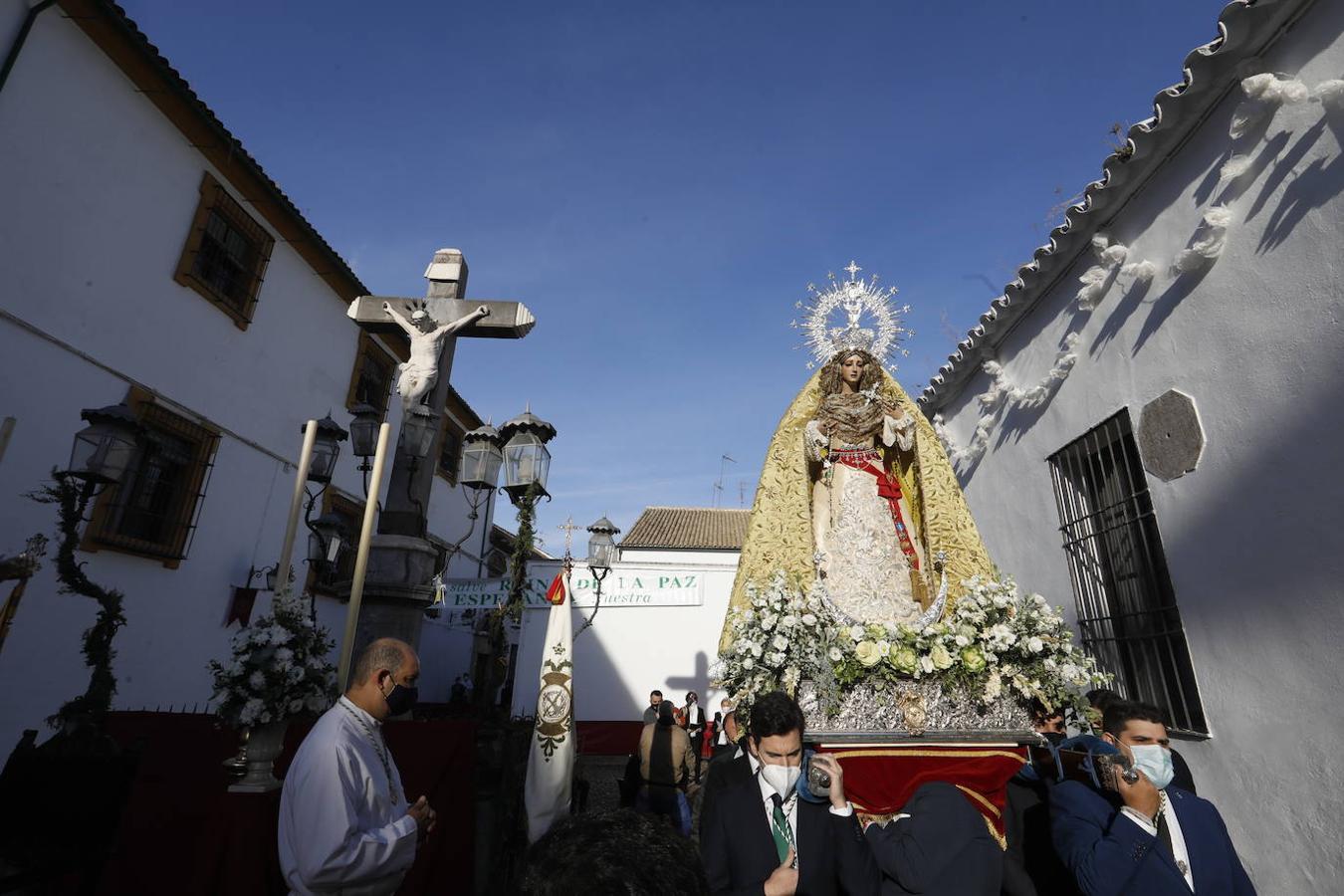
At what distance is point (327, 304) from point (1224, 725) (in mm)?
13722

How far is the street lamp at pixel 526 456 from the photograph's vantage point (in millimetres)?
5121

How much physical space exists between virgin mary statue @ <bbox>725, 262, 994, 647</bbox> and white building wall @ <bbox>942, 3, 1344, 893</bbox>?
1.82 meters

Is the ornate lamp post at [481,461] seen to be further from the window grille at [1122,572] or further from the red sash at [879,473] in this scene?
the window grille at [1122,572]

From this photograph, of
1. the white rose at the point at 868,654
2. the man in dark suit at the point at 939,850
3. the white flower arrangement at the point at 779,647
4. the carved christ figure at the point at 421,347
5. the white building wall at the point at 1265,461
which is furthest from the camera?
the carved christ figure at the point at 421,347

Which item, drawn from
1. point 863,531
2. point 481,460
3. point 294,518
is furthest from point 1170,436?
point 294,518

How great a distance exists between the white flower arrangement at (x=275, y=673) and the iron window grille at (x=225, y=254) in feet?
24.9

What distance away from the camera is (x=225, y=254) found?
388 inches

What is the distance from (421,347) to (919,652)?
4.23m

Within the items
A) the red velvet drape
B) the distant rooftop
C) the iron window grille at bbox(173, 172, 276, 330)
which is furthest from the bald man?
the distant rooftop

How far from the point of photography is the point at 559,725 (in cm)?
422

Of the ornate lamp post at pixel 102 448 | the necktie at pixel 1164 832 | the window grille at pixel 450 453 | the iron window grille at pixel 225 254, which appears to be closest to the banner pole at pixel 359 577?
the ornate lamp post at pixel 102 448

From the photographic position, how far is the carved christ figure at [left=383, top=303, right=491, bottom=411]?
16.4 feet

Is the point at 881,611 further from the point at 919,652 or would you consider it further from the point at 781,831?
the point at 781,831

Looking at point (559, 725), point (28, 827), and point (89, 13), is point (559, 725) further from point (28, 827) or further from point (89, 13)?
point (89, 13)
